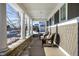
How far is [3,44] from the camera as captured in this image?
4.32m

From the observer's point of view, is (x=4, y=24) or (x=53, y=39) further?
(x=53, y=39)

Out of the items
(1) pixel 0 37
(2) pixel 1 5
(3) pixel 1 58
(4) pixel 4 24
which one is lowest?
(3) pixel 1 58

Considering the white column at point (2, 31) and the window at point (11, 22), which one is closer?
the white column at point (2, 31)

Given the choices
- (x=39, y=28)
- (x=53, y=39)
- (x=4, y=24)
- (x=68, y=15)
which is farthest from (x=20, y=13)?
(x=39, y=28)

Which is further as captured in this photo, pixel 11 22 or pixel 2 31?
pixel 11 22

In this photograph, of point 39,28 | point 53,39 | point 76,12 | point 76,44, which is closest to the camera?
point 76,44

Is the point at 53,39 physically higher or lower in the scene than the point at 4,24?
lower

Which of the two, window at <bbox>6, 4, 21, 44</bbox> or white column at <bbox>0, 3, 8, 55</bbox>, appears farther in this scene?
window at <bbox>6, 4, 21, 44</bbox>

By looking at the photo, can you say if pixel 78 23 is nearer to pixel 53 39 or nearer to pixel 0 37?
pixel 0 37

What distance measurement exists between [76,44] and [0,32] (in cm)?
200

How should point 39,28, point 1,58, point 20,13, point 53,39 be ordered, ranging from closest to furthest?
point 1,58 < point 53,39 < point 20,13 < point 39,28

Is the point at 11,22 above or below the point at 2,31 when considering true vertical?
above

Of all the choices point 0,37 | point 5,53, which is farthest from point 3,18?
point 5,53

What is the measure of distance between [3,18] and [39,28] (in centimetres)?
1936
